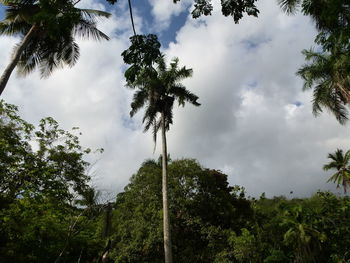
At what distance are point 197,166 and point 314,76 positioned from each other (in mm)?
9773

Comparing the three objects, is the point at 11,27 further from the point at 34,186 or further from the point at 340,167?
the point at 340,167

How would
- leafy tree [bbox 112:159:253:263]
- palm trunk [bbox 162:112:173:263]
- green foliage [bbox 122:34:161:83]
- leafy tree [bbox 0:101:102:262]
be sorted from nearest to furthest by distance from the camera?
1. green foliage [bbox 122:34:161:83]
2. leafy tree [bbox 0:101:102:262]
3. palm trunk [bbox 162:112:173:263]
4. leafy tree [bbox 112:159:253:263]

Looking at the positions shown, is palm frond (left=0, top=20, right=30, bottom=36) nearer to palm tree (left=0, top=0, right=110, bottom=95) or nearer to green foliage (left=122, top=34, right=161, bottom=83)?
palm tree (left=0, top=0, right=110, bottom=95)

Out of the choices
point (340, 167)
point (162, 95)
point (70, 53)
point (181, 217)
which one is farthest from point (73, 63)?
point (340, 167)

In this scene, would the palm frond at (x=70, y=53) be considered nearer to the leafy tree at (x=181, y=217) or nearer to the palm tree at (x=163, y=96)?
the palm tree at (x=163, y=96)

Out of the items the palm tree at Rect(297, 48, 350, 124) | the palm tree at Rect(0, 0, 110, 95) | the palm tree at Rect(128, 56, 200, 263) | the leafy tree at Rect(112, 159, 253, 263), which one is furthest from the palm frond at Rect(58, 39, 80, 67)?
the palm tree at Rect(297, 48, 350, 124)

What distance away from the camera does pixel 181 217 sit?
17.7 meters

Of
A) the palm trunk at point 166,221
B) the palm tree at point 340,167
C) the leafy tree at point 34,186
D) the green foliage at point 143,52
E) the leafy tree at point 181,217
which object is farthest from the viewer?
the palm tree at point 340,167

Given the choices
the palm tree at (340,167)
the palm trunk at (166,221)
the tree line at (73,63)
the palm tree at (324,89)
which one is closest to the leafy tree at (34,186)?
the tree line at (73,63)

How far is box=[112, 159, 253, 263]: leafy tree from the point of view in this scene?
1658 cm

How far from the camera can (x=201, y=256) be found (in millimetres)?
16281

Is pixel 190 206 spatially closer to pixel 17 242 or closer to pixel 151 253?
pixel 151 253

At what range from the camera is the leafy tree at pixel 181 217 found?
1658cm

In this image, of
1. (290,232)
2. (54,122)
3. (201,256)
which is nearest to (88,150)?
(54,122)
